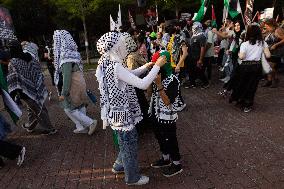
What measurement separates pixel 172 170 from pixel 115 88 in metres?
1.36

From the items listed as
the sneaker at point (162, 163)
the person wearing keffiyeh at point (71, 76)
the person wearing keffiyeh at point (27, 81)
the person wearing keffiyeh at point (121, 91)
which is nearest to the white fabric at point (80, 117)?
the person wearing keffiyeh at point (71, 76)

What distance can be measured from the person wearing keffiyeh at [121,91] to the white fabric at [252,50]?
3.25 m

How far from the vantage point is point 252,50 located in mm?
6957

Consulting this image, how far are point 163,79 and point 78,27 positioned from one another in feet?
90.2

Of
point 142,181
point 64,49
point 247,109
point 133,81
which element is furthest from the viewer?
point 247,109

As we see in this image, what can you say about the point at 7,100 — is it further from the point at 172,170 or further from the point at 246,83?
the point at 246,83

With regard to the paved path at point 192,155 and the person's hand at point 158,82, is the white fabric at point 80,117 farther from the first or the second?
the person's hand at point 158,82

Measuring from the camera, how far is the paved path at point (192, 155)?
4.55m

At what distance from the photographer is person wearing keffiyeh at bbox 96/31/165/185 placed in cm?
397

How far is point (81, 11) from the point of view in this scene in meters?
22.1

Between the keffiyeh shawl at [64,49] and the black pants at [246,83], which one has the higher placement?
the keffiyeh shawl at [64,49]

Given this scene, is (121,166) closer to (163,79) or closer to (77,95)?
(163,79)

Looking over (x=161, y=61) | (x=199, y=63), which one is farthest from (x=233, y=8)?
(x=161, y=61)

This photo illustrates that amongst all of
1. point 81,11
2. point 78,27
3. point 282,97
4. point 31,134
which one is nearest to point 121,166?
point 31,134
